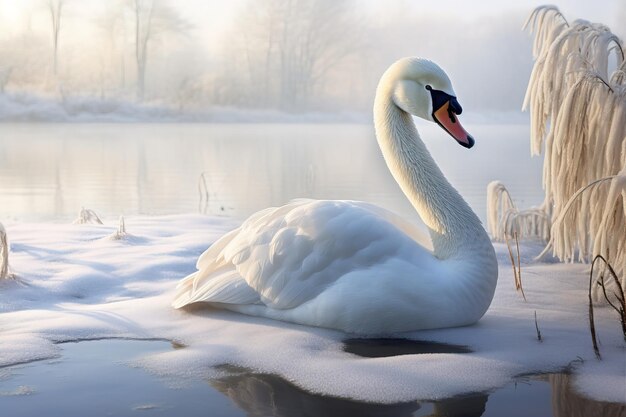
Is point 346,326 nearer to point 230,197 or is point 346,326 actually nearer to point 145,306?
point 145,306

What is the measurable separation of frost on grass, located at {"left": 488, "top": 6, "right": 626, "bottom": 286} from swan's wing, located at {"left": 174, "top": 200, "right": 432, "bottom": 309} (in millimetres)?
799

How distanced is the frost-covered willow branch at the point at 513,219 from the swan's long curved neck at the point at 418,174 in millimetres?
2133

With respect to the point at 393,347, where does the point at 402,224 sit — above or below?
above

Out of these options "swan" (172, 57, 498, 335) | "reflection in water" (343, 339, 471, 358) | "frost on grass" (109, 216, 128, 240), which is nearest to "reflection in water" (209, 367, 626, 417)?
"reflection in water" (343, 339, 471, 358)

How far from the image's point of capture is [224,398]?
7.94ft

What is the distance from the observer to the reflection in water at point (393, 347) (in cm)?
288

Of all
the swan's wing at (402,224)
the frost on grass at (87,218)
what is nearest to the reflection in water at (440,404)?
the swan's wing at (402,224)

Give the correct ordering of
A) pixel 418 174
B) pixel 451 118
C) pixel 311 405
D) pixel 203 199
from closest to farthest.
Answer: pixel 311 405
pixel 451 118
pixel 418 174
pixel 203 199

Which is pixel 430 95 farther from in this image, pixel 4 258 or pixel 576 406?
pixel 4 258

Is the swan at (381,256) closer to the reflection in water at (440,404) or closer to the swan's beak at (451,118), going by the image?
the swan's beak at (451,118)

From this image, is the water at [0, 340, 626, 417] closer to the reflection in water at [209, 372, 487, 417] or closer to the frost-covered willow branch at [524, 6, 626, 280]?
the reflection in water at [209, 372, 487, 417]

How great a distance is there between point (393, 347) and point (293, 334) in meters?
0.40

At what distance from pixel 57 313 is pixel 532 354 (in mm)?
2025

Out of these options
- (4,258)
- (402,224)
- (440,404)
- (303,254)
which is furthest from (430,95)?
(4,258)
